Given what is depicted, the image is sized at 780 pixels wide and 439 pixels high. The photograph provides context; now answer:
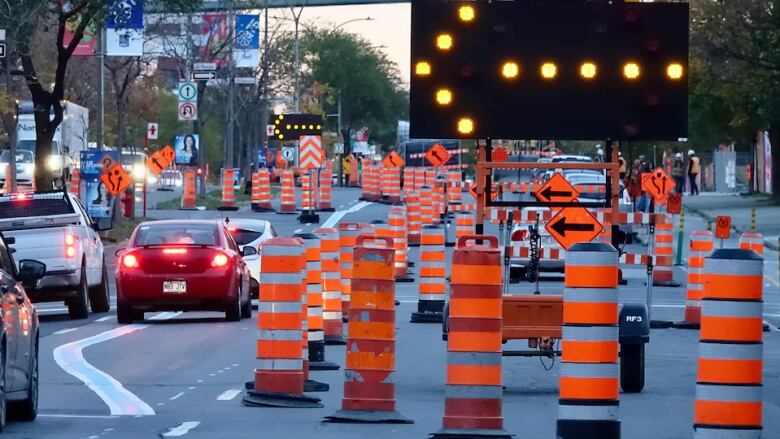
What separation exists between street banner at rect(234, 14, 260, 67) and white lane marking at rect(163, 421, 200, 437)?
2144 inches

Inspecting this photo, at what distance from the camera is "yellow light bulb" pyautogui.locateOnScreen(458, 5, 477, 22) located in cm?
1736

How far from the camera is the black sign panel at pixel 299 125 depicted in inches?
2096

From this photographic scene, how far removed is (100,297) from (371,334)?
Answer: 14623mm

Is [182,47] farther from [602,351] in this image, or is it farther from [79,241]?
[602,351]

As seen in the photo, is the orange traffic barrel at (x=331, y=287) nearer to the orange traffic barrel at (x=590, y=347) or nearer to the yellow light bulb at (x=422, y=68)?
the yellow light bulb at (x=422, y=68)

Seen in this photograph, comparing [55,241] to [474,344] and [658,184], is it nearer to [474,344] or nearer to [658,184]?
[474,344]

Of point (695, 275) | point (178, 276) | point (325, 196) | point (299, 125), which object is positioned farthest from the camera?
point (325, 196)

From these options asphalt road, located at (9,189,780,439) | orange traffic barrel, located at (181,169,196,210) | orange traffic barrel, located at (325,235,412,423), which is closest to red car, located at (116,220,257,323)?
asphalt road, located at (9,189,780,439)

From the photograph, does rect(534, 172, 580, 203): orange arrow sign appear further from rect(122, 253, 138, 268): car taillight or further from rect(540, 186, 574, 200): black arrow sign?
rect(122, 253, 138, 268): car taillight

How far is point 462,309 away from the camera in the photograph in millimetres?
11203

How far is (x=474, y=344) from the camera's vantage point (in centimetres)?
1120

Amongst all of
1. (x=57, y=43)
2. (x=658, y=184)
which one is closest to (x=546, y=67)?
(x=658, y=184)

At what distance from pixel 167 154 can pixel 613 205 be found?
39.0 metres

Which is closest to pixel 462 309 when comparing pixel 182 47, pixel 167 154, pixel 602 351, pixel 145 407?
pixel 602 351
